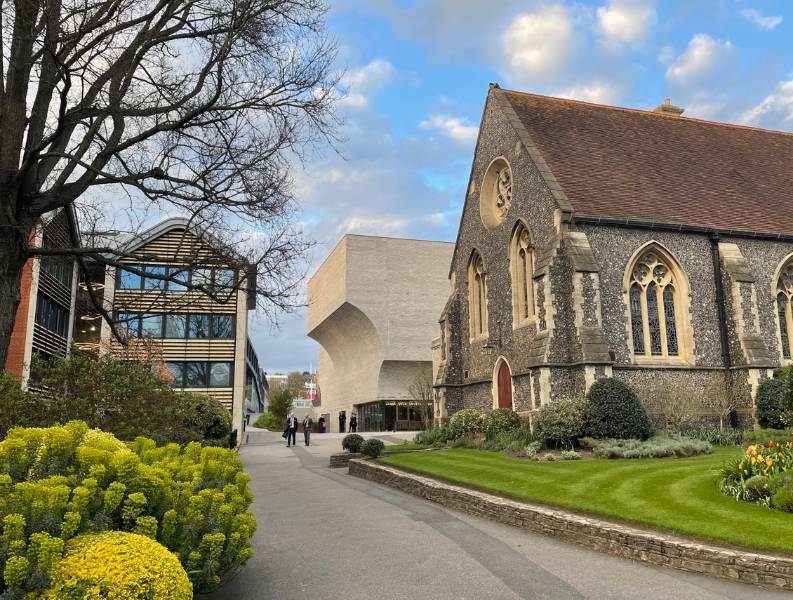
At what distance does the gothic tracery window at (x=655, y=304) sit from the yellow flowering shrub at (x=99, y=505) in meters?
16.4

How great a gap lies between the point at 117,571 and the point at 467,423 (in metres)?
18.8

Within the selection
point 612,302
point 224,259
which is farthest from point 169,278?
point 612,302

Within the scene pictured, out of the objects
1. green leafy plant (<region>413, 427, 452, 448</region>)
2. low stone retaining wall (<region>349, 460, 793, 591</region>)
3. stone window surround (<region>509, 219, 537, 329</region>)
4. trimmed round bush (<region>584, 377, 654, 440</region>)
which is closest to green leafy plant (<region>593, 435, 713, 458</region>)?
trimmed round bush (<region>584, 377, 654, 440</region>)

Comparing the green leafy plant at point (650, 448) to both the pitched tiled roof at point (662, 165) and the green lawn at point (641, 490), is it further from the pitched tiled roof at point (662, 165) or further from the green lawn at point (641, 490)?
the pitched tiled roof at point (662, 165)

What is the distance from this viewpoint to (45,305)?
82.0ft

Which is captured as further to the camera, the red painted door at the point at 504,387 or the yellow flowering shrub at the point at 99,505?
the red painted door at the point at 504,387

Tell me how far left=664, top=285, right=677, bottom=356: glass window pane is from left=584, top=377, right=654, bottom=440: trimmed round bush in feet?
12.4

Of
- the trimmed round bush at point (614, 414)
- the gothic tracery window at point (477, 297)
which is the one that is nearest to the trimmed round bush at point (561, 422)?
the trimmed round bush at point (614, 414)

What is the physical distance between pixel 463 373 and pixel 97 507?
70.3 feet

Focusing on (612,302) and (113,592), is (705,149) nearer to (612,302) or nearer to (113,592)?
(612,302)

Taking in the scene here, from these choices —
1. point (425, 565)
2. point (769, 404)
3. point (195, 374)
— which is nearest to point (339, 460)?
point (769, 404)

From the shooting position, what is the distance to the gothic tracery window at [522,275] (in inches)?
838

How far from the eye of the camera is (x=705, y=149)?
24922mm

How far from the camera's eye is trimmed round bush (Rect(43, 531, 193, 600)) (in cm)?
411
